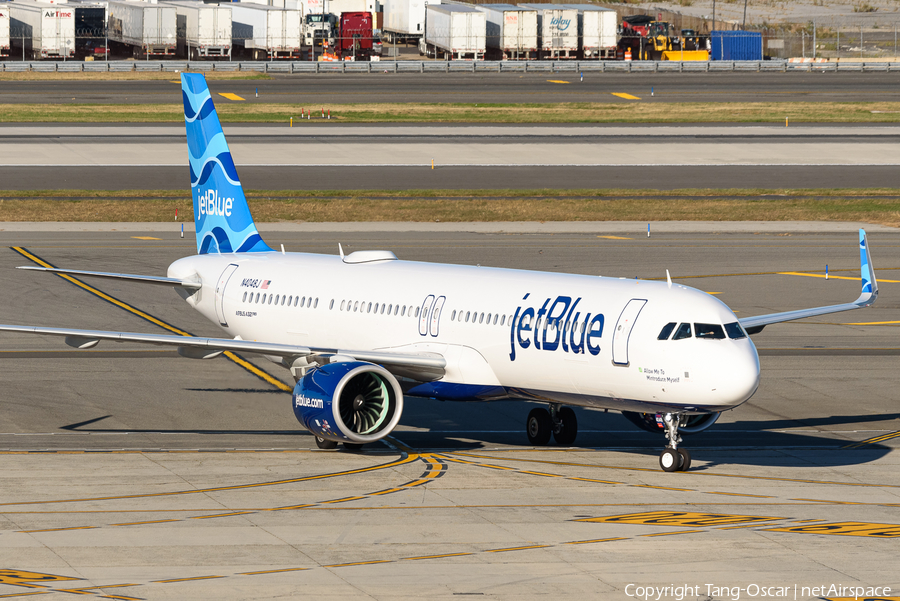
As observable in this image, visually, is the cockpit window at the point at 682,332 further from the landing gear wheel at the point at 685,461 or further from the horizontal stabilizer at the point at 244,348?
the horizontal stabilizer at the point at 244,348

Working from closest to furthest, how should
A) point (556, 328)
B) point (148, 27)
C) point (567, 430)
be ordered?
point (556, 328) → point (567, 430) → point (148, 27)

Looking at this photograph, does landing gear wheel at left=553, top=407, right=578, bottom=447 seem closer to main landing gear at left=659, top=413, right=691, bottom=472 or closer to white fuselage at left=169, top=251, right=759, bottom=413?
white fuselage at left=169, top=251, right=759, bottom=413

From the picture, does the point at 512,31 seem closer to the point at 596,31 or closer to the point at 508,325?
the point at 596,31

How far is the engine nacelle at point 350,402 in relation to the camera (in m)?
28.8

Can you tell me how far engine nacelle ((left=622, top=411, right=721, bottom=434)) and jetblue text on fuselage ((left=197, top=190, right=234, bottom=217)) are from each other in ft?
50.4

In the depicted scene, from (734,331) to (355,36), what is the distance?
455ft

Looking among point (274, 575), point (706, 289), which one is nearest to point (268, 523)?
point (274, 575)

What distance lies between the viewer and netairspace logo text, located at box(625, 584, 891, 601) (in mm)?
19734

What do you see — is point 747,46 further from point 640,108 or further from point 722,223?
point 722,223

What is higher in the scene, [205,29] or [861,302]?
[205,29]

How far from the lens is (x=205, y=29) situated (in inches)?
5891

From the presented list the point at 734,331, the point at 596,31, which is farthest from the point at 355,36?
the point at 734,331

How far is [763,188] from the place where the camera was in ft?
272

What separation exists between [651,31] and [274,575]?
153625 millimetres
